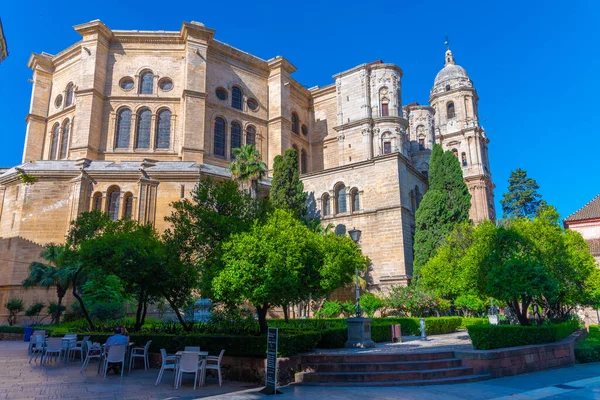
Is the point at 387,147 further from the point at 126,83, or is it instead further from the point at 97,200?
the point at 97,200

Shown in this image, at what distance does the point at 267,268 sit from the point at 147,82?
29.9 metres

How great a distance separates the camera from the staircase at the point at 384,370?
9.67 meters

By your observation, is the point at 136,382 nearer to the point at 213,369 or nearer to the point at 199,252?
the point at 213,369

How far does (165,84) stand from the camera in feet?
117

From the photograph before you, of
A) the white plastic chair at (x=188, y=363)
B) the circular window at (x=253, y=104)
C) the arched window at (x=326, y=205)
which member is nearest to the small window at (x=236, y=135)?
the circular window at (x=253, y=104)

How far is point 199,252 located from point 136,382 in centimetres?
443

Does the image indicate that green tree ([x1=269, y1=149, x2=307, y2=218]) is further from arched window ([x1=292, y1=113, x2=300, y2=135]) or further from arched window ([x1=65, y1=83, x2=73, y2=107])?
arched window ([x1=65, y1=83, x2=73, y2=107])

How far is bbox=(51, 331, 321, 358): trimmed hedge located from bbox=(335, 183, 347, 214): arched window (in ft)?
64.4

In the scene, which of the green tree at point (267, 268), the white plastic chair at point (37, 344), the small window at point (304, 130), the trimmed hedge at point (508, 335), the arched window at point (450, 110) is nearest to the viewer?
the green tree at point (267, 268)

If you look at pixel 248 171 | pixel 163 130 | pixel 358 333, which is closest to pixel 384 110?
pixel 248 171

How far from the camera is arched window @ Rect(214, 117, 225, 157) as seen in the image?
35.5m

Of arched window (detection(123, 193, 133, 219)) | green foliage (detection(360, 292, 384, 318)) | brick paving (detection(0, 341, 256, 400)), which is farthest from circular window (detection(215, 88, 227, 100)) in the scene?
brick paving (detection(0, 341, 256, 400))

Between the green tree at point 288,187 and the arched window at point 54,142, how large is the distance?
66.1ft

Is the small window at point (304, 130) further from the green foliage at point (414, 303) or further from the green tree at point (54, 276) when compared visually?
the green tree at point (54, 276)
